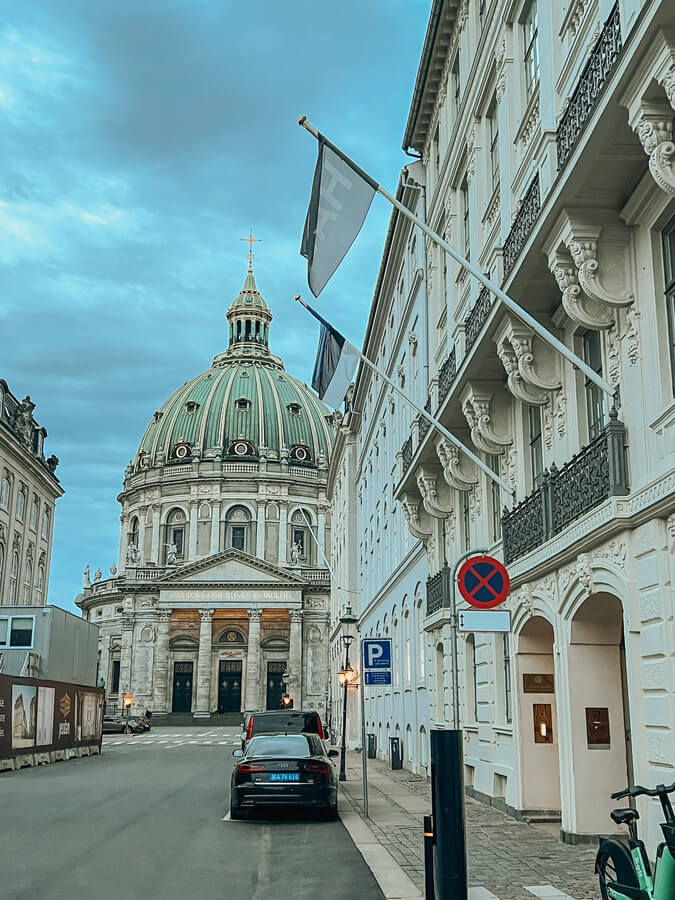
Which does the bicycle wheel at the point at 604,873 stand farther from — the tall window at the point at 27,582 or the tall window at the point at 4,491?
the tall window at the point at 27,582

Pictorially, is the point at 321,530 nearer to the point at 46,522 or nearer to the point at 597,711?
the point at 46,522

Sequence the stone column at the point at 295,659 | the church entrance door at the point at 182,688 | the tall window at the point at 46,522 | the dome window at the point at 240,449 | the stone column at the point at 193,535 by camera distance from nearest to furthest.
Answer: the tall window at the point at 46,522
the stone column at the point at 295,659
the church entrance door at the point at 182,688
the stone column at the point at 193,535
the dome window at the point at 240,449

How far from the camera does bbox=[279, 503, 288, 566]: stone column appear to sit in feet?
382

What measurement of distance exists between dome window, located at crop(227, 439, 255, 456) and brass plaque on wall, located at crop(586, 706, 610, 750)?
109 metres

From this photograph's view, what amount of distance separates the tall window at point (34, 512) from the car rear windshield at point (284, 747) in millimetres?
55230

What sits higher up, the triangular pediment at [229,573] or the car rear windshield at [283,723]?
the triangular pediment at [229,573]

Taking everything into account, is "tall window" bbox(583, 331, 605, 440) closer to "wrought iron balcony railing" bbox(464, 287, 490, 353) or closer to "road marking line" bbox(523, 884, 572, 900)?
"wrought iron balcony railing" bbox(464, 287, 490, 353)

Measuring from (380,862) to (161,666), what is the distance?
94059mm

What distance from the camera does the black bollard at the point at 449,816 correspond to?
29.9 feet

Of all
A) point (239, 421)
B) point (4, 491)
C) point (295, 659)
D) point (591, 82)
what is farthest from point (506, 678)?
point (239, 421)

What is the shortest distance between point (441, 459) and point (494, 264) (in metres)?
4.87

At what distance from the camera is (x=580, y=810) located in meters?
13.4

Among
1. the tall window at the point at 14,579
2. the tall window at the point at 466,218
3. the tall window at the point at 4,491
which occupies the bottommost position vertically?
the tall window at the point at 14,579

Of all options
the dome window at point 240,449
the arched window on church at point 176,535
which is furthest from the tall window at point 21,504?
the dome window at point 240,449
